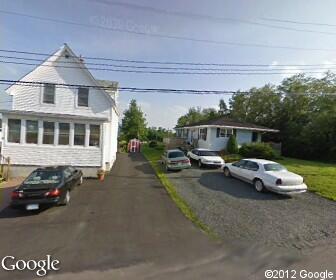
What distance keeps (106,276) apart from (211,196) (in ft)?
23.0

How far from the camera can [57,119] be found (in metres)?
15.4

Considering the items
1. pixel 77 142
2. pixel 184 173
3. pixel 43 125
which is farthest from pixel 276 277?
pixel 43 125

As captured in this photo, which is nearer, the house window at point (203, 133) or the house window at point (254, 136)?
the house window at point (203, 133)

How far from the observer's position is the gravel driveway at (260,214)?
22.9ft

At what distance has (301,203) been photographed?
1035 cm

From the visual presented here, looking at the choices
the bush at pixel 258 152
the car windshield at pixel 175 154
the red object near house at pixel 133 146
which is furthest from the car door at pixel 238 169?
the red object near house at pixel 133 146

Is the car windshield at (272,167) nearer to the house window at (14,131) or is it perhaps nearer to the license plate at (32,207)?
the license plate at (32,207)

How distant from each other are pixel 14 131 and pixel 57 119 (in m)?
2.60

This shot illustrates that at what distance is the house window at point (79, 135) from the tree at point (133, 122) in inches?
1044

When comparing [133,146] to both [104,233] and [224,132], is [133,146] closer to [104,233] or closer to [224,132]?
[224,132]

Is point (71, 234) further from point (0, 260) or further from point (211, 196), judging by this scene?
point (211, 196)

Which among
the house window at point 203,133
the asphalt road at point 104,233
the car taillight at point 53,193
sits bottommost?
the asphalt road at point 104,233

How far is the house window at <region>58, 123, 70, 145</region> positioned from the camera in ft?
50.6

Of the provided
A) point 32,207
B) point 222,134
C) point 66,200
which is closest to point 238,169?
point 66,200
